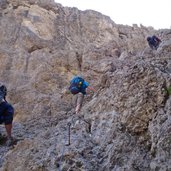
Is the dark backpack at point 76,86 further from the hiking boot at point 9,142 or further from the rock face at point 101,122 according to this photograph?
the hiking boot at point 9,142

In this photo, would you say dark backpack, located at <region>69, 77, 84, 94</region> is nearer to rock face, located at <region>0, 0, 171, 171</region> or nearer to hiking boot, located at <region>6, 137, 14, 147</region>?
rock face, located at <region>0, 0, 171, 171</region>

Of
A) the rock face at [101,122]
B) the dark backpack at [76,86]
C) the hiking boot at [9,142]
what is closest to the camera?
the rock face at [101,122]

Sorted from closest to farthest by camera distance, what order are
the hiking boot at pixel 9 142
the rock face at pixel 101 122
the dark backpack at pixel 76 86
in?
the rock face at pixel 101 122 → the hiking boot at pixel 9 142 → the dark backpack at pixel 76 86

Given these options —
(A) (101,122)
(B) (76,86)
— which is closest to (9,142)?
(A) (101,122)

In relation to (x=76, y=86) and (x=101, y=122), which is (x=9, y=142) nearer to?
(x=101, y=122)

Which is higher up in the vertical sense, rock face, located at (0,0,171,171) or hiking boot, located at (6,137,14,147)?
rock face, located at (0,0,171,171)

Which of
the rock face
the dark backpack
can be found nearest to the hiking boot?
the rock face

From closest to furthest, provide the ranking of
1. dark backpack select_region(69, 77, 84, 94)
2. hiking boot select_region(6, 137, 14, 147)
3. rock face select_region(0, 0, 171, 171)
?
rock face select_region(0, 0, 171, 171), hiking boot select_region(6, 137, 14, 147), dark backpack select_region(69, 77, 84, 94)

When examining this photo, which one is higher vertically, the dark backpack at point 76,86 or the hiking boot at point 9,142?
the dark backpack at point 76,86

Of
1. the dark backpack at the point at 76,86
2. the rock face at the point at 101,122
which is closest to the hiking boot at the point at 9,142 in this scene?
the rock face at the point at 101,122

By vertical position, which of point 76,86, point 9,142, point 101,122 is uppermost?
point 76,86

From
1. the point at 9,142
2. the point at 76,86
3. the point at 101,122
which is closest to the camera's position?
the point at 101,122

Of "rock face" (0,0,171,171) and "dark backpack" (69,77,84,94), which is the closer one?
"rock face" (0,0,171,171)

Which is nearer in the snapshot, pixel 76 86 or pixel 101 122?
pixel 101 122
